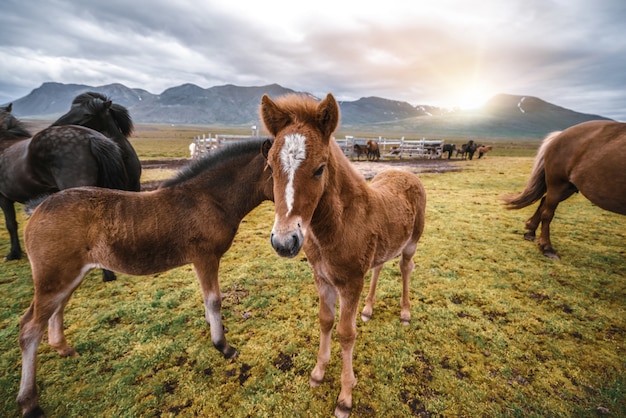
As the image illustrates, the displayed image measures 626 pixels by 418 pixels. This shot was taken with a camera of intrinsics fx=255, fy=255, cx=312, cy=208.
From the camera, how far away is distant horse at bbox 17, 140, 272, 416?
2.73 metres

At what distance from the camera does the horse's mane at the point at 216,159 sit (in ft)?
11.7

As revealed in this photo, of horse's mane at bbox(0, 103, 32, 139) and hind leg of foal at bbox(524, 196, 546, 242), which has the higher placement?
horse's mane at bbox(0, 103, 32, 139)

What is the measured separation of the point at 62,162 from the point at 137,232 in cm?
308

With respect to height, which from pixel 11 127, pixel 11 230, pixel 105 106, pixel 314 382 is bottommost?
pixel 314 382

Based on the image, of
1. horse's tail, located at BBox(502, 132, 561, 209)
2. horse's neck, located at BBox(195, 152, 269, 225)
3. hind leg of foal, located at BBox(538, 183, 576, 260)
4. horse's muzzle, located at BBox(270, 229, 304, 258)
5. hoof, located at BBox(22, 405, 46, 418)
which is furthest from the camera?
horse's tail, located at BBox(502, 132, 561, 209)

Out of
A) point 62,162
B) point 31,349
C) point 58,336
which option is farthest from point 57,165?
point 31,349

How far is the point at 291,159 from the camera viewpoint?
1963 mm

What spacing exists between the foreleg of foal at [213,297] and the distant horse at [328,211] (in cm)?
126

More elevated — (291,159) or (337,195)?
(291,159)

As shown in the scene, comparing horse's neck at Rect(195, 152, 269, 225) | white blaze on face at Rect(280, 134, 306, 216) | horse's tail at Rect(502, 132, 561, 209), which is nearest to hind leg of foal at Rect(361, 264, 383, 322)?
horse's neck at Rect(195, 152, 269, 225)

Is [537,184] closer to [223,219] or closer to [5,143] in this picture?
[223,219]

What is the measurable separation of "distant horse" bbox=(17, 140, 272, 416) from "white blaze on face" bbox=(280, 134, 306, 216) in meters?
0.39

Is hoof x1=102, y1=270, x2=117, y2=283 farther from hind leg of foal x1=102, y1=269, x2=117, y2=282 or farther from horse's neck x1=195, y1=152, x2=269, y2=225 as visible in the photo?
horse's neck x1=195, y1=152, x2=269, y2=225

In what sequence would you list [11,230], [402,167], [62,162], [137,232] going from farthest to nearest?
[402,167] < [11,230] < [62,162] < [137,232]
